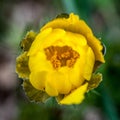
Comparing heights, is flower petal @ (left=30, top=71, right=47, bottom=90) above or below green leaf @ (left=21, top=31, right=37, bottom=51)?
below

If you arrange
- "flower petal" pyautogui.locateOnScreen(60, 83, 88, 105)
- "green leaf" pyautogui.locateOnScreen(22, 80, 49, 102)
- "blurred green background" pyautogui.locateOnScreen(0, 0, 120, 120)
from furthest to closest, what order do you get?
1. "blurred green background" pyautogui.locateOnScreen(0, 0, 120, 120)
2. "green leaf" pyautogui.locateOnScreen(22, 80, 49, 102)
3. "flower petal" pyautogui.locateOnScreen(60, 83, 88, 105)

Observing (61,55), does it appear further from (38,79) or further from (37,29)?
(37,29)

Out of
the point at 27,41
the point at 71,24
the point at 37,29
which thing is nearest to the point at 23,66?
the point at 27,41

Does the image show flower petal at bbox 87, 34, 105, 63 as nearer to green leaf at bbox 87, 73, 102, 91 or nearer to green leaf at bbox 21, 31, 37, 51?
green leaf at bbox 87, 73, 102, 91

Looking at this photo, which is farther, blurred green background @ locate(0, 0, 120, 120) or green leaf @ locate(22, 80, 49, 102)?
blurred green background @ locate(0, 0, 120, 120)

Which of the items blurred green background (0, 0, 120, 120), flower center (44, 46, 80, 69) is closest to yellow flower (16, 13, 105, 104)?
flower center (44, 46, 80, 69)

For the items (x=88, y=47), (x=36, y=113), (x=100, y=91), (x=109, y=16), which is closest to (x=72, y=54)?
(x=88, y=47)

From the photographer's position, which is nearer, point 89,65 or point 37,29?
Answer: point 89,65
